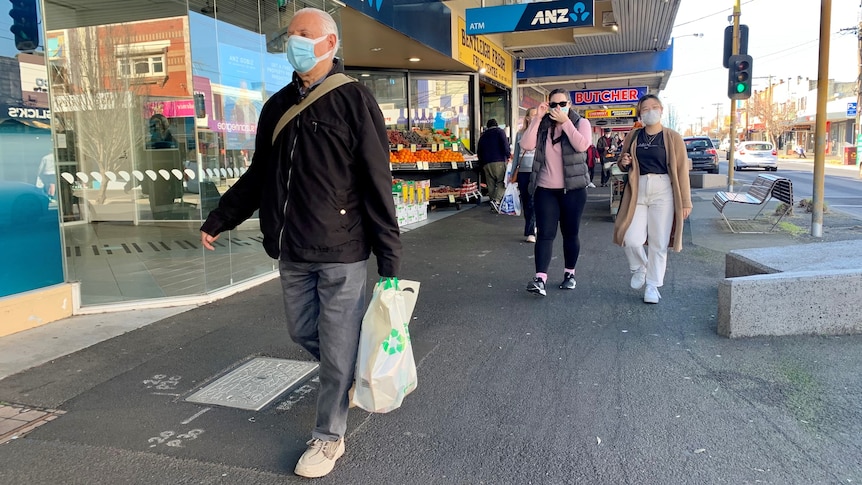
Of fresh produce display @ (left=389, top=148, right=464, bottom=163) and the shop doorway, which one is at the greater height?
the shop doorway

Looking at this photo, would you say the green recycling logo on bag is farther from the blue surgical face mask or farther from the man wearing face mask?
the blue surgical face mask

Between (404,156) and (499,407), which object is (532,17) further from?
(499,407)

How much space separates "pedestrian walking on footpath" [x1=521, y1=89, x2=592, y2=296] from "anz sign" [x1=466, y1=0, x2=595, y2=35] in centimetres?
548

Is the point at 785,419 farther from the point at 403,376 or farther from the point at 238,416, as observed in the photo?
the point at 238,416

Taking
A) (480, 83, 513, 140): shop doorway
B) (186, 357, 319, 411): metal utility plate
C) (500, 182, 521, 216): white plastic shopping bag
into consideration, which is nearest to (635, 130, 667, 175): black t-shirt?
(186, 357, 319, 411): metal utility plate

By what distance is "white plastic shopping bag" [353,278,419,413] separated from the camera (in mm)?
2627

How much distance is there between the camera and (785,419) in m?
3.13

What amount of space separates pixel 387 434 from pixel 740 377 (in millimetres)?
2148

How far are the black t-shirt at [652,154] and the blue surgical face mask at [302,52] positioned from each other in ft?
11.7

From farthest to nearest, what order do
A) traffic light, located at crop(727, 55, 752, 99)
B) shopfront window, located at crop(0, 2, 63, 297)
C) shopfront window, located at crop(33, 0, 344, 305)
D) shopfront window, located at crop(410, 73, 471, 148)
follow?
1. shopfront window, located at crop(410, 73, 471, 148)
2. traffic light, located at crop(727, 55, 752, 99)
3. shopfront window, located at crop(33, 0, 344, 305)
4. shopfront window, located at crop(0, 2, 63, 297)

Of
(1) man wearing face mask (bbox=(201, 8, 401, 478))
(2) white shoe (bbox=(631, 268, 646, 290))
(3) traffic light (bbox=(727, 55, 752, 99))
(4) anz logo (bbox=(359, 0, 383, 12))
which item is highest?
(4) anz logo (bbox=(359, 0, 383, 12))

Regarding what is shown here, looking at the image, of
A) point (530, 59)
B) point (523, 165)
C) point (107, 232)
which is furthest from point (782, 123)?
point (107, 232)

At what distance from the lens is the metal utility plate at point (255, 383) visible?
351 centimetres

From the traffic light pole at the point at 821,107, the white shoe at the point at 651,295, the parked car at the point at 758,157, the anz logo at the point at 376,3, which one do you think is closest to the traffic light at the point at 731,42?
the traffic light pole at the point at 821,107
